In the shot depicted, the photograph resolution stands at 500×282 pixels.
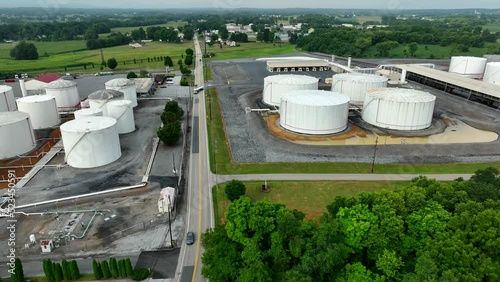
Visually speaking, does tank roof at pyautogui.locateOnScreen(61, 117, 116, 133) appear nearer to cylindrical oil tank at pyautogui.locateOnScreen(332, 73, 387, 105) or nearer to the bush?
the bush

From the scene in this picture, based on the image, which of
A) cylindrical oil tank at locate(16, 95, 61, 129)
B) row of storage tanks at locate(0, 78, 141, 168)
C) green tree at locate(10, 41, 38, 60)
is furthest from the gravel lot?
green tree at locate(10, 41, 38, 60)

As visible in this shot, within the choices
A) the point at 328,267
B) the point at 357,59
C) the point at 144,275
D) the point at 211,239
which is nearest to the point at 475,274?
the point at 328,267

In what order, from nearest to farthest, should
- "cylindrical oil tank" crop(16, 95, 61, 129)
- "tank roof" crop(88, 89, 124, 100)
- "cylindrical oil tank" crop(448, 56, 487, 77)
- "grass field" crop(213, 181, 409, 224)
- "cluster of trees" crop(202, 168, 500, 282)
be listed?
"cluster of trees" crop(202, 168, 500, 282)
"grass field" crop(213, 181, 409, 224)
"cylindrical oil tank" crop(16, 95, 61, 129)
"tank roof" crop(88, 89, 124, 100)
"cylindrical oil tank" crop(448, 56, 487, 77)

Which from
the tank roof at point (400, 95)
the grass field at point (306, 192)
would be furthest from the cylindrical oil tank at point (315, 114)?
the grass field at point (306, 192)

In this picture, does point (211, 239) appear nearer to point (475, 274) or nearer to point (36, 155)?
point (475, 274)

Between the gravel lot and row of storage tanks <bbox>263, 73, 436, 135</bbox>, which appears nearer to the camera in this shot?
the gravel lot

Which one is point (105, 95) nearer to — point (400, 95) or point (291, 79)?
point (291, 79)
